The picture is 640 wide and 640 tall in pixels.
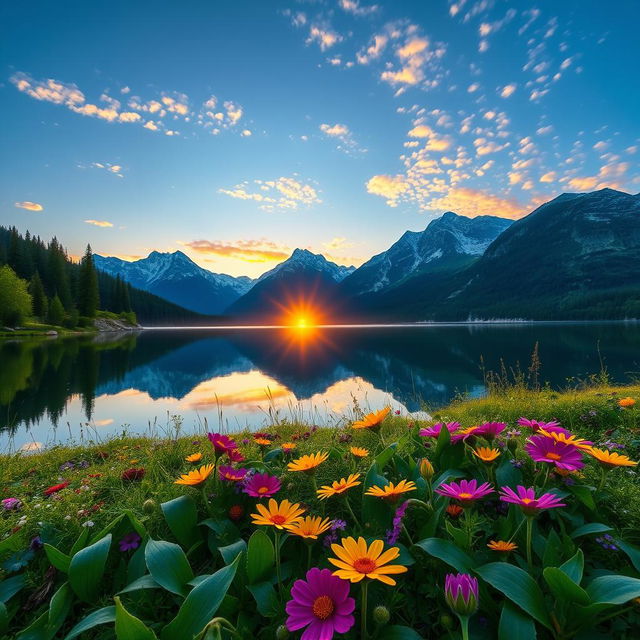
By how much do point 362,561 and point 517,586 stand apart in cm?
65

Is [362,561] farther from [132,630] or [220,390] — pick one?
[220,390]

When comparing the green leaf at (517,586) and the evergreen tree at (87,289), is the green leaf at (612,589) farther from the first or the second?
the evergreen tree at (87,289)

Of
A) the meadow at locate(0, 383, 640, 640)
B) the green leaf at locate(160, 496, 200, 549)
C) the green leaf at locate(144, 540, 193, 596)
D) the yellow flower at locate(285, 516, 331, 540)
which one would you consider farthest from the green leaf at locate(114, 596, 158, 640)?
the green leaf at locate(160, 496, 200, 549)

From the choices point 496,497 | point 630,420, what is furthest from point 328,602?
point 630,420

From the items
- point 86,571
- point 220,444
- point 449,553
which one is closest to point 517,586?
point 449,553

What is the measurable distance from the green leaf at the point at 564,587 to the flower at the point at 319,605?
71cm

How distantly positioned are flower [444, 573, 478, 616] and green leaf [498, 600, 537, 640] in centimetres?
36

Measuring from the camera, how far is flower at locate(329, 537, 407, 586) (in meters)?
1.12

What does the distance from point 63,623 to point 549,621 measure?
215 centimetres

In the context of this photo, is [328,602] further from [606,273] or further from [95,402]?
[606,273]

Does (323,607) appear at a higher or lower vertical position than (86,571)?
higher

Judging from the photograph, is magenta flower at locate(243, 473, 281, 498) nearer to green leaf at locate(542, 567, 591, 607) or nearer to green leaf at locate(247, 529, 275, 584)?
green leaf at locate(247, 529, 275, 584)

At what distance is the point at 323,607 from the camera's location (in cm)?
116

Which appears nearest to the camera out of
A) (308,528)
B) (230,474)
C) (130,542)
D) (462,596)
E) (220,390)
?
(462,596)
